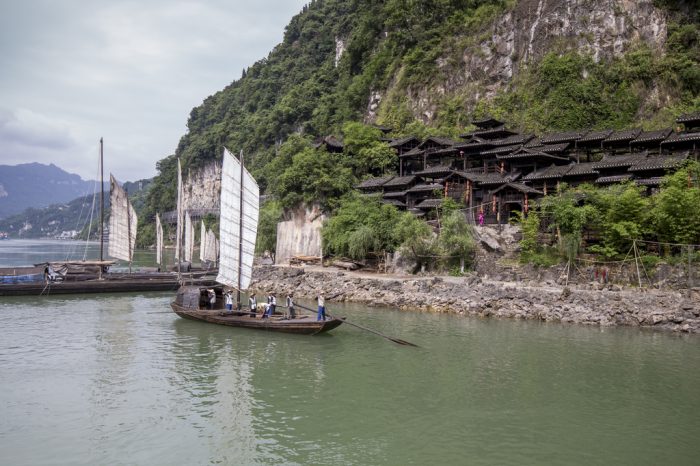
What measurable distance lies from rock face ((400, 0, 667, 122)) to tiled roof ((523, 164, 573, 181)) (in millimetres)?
19873

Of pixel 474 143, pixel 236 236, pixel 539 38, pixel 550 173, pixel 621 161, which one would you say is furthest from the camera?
pixel 539 38

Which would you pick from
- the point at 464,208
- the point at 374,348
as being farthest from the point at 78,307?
the point at 464,208

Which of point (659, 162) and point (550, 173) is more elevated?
point (659, 162)

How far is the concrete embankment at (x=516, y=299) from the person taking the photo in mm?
27203

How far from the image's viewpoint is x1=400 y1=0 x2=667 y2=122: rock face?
5303 centimetres

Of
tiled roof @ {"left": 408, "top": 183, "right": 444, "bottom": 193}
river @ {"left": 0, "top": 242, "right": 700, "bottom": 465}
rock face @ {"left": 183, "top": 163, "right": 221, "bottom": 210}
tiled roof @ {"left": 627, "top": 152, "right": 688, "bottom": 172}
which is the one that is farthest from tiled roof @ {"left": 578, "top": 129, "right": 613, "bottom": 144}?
rock face @ {"left": 183, "top": 163, "right": 221, "bottom": 210}

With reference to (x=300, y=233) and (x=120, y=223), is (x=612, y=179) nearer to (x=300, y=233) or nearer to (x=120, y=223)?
(x=300, y=233)

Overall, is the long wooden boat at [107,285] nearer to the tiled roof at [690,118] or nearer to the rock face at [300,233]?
the rock face at [300,233]

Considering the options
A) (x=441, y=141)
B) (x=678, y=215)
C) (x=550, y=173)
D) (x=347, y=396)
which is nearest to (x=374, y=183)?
(x=441, y=141)

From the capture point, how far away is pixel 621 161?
38594mm

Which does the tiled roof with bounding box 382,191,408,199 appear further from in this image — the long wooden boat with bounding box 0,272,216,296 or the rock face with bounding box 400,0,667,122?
the long wooden boat with bounding box 0,272,216,296

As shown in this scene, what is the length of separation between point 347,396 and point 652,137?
35.9 meters

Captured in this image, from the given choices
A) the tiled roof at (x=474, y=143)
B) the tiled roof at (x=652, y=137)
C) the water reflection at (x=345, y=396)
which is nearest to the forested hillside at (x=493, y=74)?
the tiled roof at (x=474, y=143)

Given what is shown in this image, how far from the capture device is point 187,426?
13.8 meters
